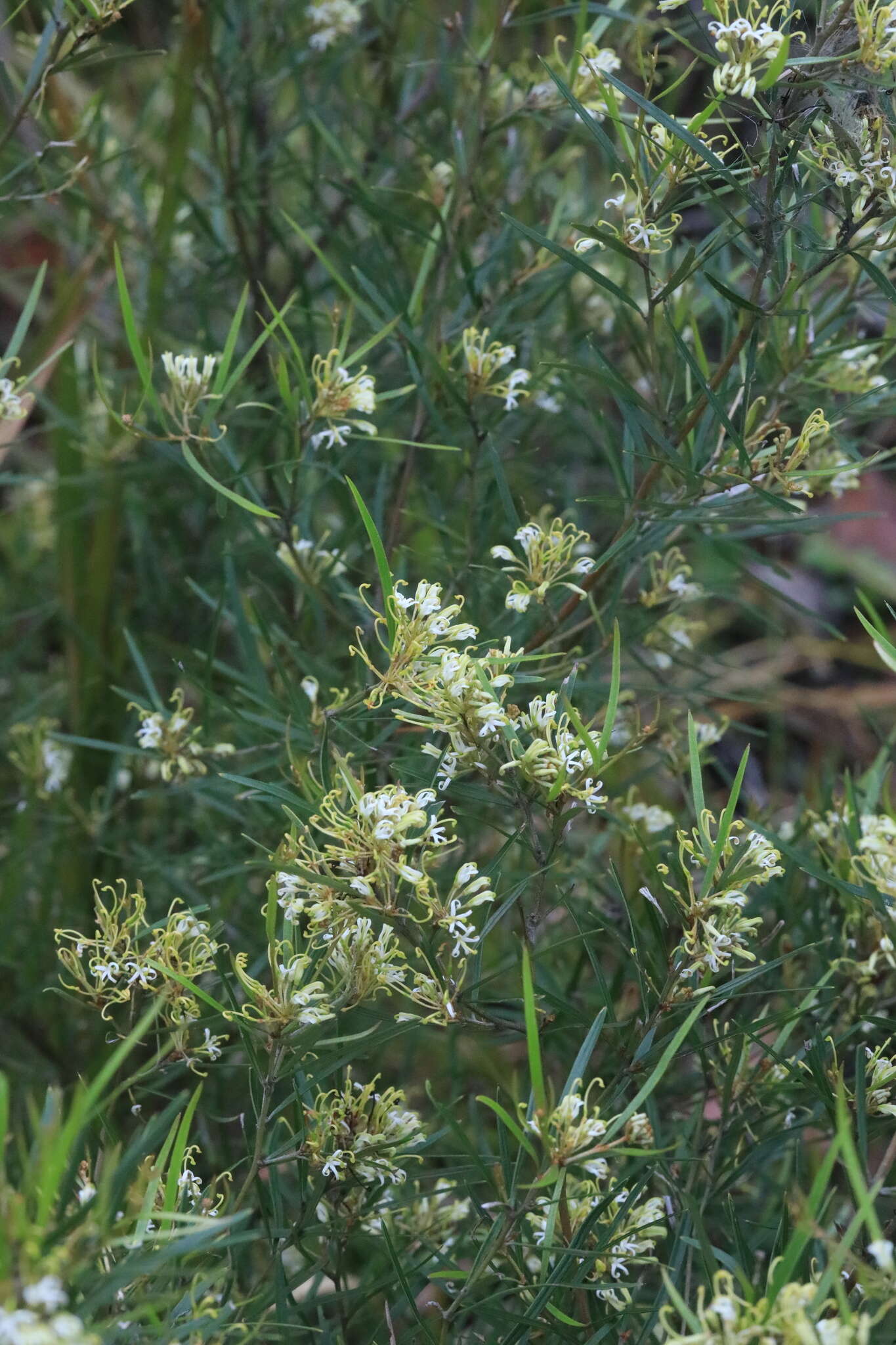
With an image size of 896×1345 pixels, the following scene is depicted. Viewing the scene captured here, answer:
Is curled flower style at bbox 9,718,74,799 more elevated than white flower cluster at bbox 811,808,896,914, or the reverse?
Answer: white flower cluster at bbox 811,808,896,914

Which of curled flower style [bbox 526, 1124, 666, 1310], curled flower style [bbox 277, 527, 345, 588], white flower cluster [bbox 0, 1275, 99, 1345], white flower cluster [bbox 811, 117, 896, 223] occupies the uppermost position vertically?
white flower cluster [bbox 811, 117, 896, 223]

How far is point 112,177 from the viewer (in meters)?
0.92

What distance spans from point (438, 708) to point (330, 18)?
1.67ft

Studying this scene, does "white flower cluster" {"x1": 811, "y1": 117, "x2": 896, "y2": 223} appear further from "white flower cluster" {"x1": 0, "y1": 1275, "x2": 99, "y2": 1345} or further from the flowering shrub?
"white flower cluster" {"x1": 0, "y1": 1275, "x2": 99, "y2": 1345}

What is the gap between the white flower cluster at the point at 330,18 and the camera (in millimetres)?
693

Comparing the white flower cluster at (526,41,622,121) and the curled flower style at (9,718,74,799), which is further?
the curled flower style at (9,718,74,799)

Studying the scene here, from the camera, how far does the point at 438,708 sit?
37 cm

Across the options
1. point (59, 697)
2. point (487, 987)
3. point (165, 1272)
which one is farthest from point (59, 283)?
point (165, 1272)

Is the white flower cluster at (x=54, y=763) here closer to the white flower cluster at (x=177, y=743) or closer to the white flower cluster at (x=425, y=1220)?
the white flower cluster at (x=177, y=743)

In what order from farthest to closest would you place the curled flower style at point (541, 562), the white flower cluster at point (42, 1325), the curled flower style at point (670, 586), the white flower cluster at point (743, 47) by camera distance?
1. the curled flower style at point (670, 586)
2. the curled flower style at point (541, 562)
3. the white flower cluster at point (743, 47)
4. the white flower cluster at point (42, 1325)

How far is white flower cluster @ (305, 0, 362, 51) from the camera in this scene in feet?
2.27

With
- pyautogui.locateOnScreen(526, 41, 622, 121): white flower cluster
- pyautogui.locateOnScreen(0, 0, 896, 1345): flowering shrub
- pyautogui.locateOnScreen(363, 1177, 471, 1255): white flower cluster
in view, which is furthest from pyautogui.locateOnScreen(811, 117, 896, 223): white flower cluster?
pyautogui.locateOnScreen(363, 1177, 471, 1255): white flower cluster

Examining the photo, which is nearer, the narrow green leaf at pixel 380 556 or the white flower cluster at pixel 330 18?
the narrow green leaf at pixel 380 556

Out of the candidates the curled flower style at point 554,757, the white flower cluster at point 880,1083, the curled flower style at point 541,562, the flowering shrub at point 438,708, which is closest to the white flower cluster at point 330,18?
the flowering shrub at point 438,708
